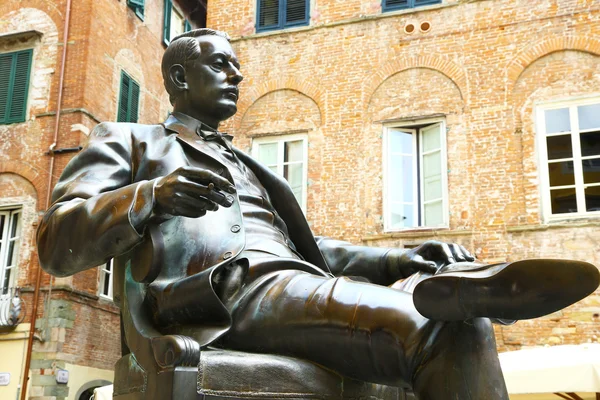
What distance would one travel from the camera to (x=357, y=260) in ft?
8.38

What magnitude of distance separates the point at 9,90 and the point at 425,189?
1013 centimetres

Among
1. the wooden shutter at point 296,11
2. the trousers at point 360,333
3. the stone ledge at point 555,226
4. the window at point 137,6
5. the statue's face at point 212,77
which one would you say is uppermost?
the window at point 137,6

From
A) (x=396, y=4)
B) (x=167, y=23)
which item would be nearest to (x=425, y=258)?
(x=396, y=4)

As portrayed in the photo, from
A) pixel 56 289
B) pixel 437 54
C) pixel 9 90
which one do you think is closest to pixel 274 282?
pixel 437 54

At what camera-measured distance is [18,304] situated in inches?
638

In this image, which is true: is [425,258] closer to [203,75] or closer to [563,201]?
[203,75]

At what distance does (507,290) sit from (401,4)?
13.4 meters

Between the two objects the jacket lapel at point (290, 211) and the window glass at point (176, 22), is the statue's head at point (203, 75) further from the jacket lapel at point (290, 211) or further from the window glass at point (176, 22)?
Result: the window glass at point (176, 22)

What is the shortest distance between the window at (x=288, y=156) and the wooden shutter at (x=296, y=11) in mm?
2429

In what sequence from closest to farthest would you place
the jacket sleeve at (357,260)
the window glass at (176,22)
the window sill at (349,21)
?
the jacket sleeve at (357,260) < the window sill at (349,21) < the window glass at (176,22)

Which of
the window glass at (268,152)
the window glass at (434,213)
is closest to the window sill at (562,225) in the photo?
the window glass at (434,213)

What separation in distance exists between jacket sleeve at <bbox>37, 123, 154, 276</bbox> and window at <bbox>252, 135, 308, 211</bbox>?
1141cm

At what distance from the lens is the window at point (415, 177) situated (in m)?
13.1

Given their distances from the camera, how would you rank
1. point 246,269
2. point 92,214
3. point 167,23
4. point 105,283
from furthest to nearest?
point 167,23, point 105,283, point 246,269, point 92,214
